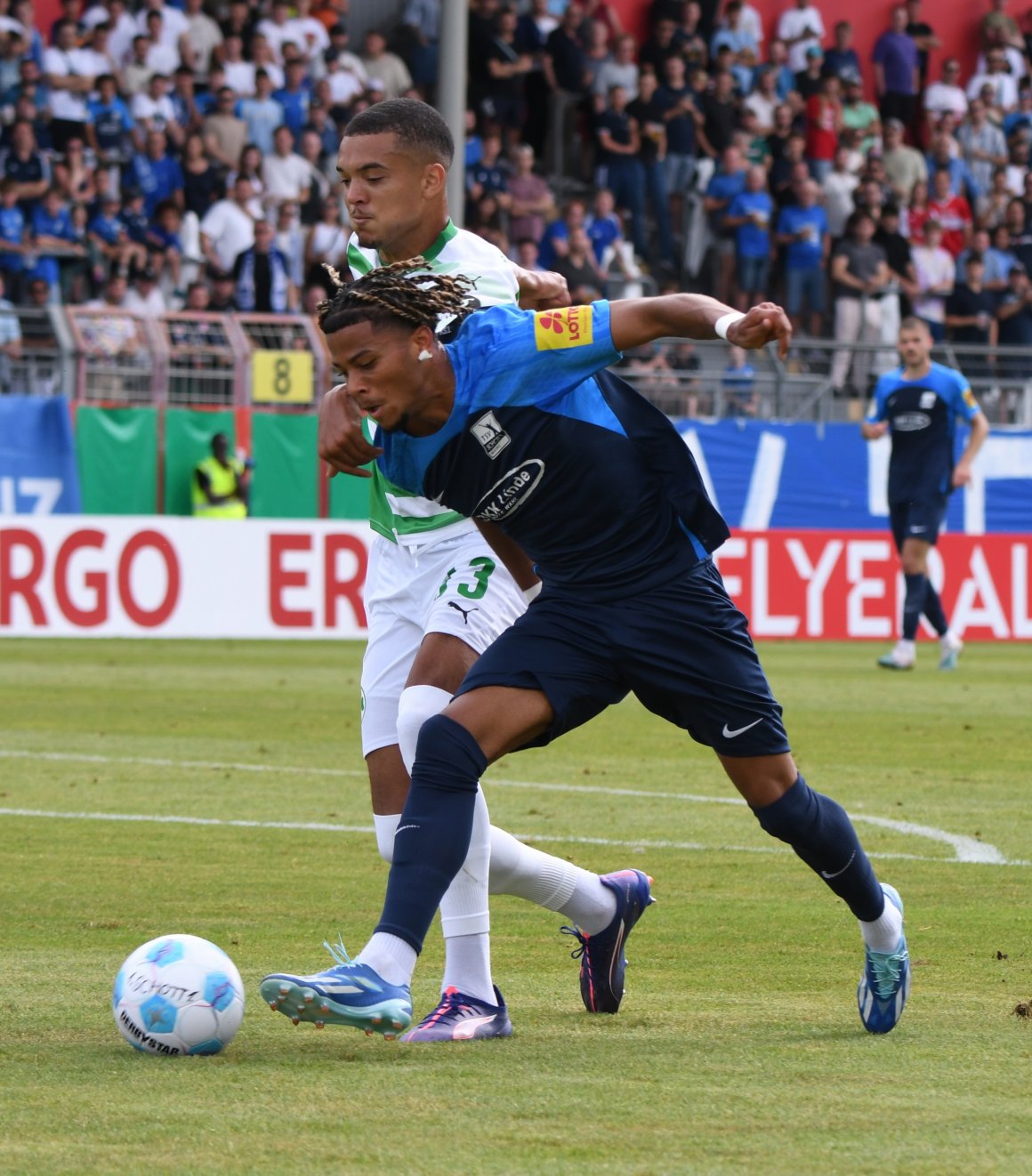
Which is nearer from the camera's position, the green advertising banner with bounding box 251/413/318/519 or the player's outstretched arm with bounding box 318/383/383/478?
the player's outstretched arm with bounding box 318/383/383/478

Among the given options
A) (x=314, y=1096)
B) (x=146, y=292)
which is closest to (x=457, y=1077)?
(x=314, y=1096)

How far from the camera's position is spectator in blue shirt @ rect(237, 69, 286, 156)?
23.1m

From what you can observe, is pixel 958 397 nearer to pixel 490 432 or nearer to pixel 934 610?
pixel 934 610

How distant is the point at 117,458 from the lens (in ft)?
69.8

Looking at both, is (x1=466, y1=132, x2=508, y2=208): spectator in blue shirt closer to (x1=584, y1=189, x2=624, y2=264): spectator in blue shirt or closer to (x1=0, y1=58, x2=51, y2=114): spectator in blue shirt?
(x1=584, y1=189, x2=624, y2=264): spectator in blue shirt

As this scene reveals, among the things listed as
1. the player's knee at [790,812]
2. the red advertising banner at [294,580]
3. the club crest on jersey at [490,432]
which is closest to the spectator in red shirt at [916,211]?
the red advertising banner at [294,580]

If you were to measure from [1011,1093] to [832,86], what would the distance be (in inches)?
973

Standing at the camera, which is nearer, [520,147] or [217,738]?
[217,738]

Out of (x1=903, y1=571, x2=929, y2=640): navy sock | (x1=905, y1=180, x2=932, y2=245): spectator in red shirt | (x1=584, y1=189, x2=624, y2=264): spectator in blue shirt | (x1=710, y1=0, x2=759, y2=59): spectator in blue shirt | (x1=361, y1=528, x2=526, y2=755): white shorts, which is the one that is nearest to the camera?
(x1=361, y1=528, x2=526, y2=755): white shorts

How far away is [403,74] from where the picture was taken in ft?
82.4

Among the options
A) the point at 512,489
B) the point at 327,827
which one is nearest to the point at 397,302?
the point at 512,489

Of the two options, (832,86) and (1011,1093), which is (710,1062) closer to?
(1011,1093)

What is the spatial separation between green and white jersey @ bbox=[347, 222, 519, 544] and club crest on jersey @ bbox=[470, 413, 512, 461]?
60 cm

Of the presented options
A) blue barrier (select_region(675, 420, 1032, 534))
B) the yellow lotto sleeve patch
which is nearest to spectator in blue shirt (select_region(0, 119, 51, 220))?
blue barrier (select_region(675, 420, 1032, 534))
